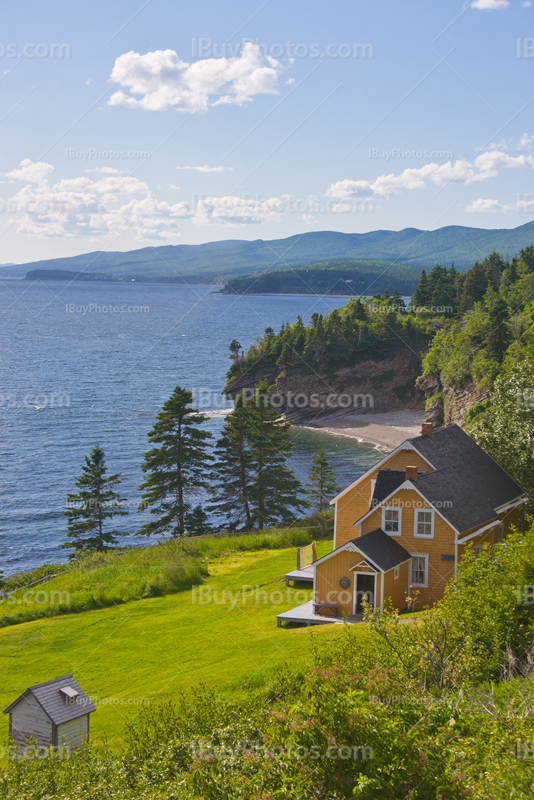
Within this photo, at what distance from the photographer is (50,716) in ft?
Result: 55.8

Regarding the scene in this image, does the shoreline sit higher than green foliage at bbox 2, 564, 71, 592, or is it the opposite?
the shoreline

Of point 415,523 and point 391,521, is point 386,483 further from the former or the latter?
point 415,523

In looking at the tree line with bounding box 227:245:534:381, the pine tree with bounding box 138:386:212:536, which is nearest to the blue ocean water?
the pine tree with bounding box 138:386:212:536

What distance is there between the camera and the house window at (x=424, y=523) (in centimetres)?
2931

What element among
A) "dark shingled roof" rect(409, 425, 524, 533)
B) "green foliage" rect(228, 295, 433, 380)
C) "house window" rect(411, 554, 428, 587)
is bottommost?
"house window" rect(411, 554, 428, 587)

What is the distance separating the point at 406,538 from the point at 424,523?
3.64 ft

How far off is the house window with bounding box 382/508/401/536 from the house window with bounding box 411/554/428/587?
1.42 metres

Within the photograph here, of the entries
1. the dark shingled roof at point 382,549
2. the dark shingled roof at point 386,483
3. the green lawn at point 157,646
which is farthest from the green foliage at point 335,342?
the dark shingled roof at point 382,549

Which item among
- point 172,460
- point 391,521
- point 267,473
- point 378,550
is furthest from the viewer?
point 267,473

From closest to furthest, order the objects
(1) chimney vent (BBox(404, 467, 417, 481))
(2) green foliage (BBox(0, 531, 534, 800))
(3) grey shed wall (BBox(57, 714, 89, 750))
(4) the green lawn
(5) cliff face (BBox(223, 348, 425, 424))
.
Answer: (2) green foliage (BBox(0, 531, 534, 800))
(3) grey shed wall (BBox(57, 714, 89, 750))
(4) the green lawn
(1) chimney vent (BBox(404, 467, 417, 481))
(5) cliff face (BBox(223, 348, 425, 424))

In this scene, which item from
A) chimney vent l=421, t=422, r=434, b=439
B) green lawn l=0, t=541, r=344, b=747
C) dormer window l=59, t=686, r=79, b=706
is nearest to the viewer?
dormer window l=59, t=686, r=79, b=706

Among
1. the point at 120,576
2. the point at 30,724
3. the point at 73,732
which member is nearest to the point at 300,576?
the point at 120,576

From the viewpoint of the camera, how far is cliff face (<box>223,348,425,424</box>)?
109819mm

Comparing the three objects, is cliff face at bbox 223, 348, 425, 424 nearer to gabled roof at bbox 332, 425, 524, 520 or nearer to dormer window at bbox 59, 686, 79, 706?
gabled roof at bbox 332, 425, 524, 520
